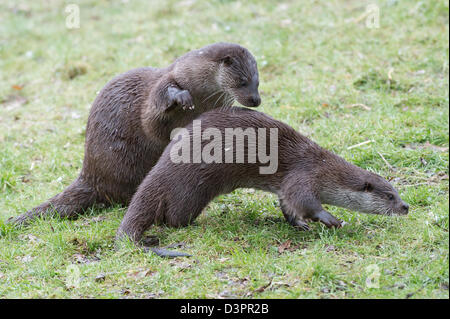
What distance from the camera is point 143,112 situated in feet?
15.8

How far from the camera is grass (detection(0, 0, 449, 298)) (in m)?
3.79

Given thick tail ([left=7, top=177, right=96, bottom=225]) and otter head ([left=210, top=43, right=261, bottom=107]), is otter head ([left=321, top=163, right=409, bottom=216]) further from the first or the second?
thick tail ([left=7, top=177, right=96, bottom=225])

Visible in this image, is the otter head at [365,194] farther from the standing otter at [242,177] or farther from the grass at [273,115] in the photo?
the grass at [273,115]

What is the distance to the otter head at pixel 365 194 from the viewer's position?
432cm

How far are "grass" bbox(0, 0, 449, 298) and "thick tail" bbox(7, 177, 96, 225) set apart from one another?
10 cm

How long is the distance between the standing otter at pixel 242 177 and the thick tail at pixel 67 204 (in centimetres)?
74

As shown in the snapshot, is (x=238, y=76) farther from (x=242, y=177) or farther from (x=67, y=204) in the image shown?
(x=67, y=204)

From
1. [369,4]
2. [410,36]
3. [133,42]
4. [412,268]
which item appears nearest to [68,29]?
[133,42]

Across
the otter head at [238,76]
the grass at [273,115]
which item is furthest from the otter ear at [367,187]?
the otter head at [238,76]

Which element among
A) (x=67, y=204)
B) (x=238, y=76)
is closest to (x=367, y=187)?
(x=238, y=76)

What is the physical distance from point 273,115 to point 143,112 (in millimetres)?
1786

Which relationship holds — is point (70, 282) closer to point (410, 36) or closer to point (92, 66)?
point (92, 66)

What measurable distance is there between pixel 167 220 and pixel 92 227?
2.08 ft

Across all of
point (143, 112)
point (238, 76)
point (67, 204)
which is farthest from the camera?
point (67, 204)
